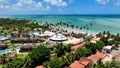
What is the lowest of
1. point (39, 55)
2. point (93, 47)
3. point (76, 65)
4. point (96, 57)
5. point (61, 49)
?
point (96, 57)

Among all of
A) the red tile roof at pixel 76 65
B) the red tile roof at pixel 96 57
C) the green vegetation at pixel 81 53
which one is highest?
the green vegetation at pixel 81 53

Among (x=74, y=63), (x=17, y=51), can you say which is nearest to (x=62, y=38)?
(x=17, y=51)

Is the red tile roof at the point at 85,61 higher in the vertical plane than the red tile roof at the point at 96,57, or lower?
higher

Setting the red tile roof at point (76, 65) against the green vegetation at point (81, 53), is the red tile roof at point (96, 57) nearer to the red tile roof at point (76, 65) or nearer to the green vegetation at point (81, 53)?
the green vegetation at point (81, 53)

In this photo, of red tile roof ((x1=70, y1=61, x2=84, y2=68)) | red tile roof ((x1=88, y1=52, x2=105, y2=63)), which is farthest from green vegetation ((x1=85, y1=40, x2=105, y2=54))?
red tile roof ((x1=70, y1=61, x2=84, y2=68))

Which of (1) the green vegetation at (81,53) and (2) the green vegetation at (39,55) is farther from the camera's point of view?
(1) the green vegetation at (81,53)

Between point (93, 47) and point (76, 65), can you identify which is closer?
point (76, 65)

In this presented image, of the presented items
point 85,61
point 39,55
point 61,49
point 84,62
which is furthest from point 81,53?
point 39,55

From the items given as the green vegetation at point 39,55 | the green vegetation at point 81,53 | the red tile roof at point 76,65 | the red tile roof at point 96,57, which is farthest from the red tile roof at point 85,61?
the green vegetation at point 39,55

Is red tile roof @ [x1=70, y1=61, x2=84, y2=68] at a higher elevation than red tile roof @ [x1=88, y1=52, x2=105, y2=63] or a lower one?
higher

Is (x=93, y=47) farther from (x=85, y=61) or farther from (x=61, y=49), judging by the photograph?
(x=85, y=61)

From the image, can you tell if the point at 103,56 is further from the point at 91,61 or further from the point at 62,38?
the point at 62,38

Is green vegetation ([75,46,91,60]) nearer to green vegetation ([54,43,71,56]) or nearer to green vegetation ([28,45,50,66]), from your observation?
green vegetation ([54,43,71,56])
